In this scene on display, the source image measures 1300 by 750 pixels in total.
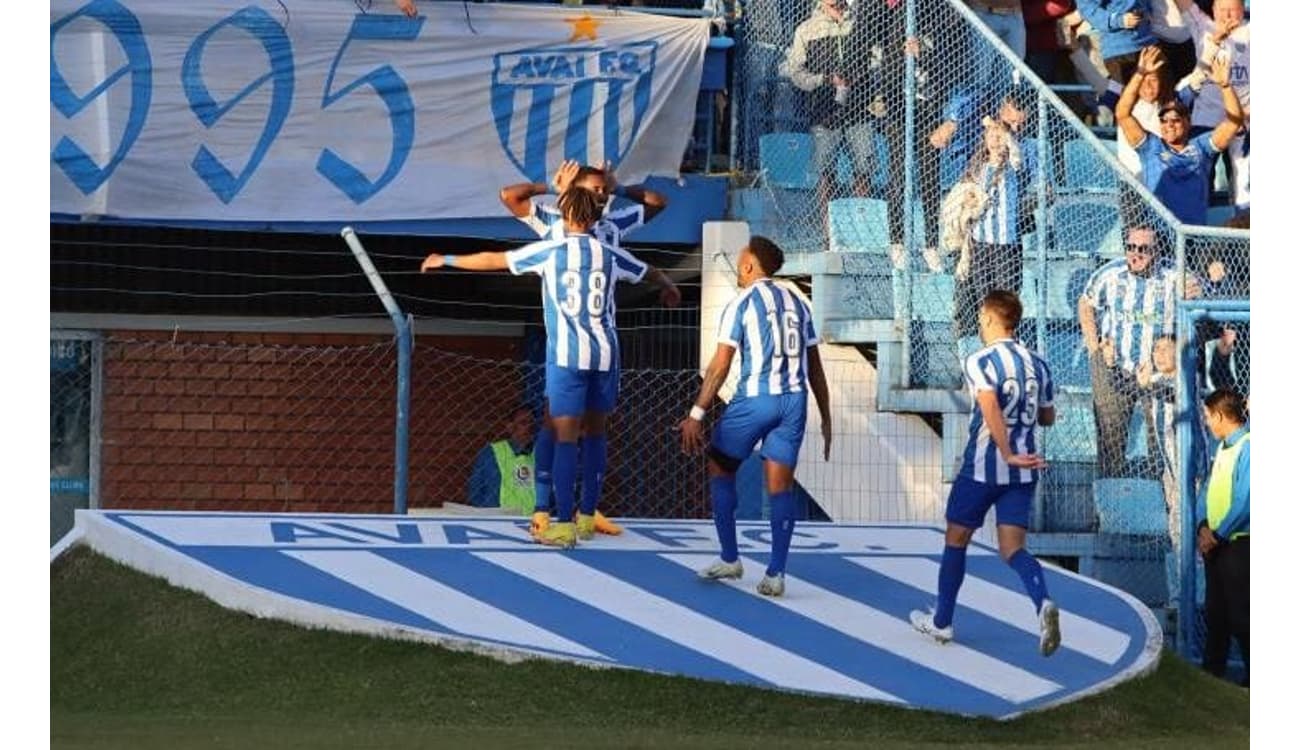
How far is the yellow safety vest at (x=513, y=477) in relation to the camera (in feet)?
52.2

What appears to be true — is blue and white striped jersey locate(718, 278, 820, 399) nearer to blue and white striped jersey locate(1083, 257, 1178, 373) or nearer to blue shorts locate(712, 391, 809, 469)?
blue shorts locate(712, 391, 809, 469)

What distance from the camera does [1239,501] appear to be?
1431cm

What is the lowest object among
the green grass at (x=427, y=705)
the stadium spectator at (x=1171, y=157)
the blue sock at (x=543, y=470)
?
the green grass at (x=427, y=705)

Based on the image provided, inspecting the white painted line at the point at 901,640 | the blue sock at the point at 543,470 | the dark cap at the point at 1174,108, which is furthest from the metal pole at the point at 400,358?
the dark cap at the point at 1174,108

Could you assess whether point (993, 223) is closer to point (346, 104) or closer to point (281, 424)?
point (346, 104)

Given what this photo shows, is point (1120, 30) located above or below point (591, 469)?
above

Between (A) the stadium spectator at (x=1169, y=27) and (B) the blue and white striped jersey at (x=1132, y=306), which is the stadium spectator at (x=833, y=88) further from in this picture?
(A) the stadium spectator at (x=1169, y=27)

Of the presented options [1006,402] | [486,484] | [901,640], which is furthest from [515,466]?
[1006,402]

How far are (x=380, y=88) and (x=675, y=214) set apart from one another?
2.17m

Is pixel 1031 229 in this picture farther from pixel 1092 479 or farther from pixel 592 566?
pixel 592 566

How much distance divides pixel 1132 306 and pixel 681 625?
4096mm

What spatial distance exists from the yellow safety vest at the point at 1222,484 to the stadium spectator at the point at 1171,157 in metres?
2.28

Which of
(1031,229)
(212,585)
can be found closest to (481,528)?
(212,585)
